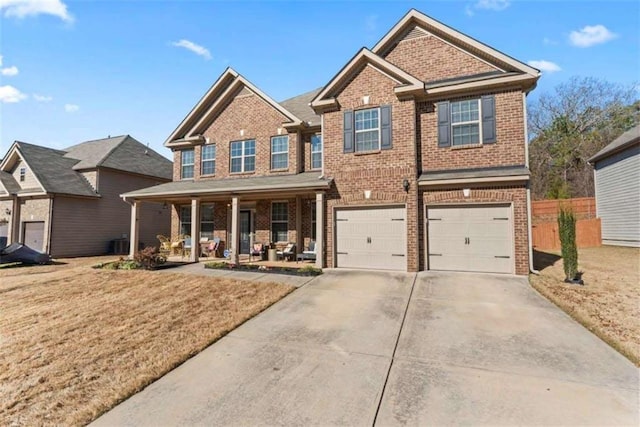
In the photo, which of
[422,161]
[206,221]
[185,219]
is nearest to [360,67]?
[422,161]

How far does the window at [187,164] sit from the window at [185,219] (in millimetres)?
1680

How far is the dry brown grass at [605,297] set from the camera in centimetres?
501

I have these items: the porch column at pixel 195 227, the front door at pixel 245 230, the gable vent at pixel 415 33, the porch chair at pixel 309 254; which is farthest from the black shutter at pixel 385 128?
the porch column at pixel 195 227

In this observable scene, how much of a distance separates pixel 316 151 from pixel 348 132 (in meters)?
2.94

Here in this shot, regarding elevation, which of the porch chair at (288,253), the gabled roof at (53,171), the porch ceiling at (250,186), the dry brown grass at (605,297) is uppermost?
the gabled roof at (53,171)

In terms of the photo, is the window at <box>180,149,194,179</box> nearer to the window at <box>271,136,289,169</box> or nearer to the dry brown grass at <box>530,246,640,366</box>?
the window at <box>271,136,289,169</box>

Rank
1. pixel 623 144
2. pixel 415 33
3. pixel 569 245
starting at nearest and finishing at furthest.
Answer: pixel 569 245 → pixel 415 33 → pixel 623 144

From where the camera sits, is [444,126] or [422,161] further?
[422,161]

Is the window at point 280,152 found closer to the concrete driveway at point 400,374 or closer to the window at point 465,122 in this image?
the window at point 465,122

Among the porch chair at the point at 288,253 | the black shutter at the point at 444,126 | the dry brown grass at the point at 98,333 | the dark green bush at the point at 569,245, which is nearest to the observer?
the dry brown grass at the point at 98,333

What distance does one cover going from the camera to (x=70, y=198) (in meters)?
17.4

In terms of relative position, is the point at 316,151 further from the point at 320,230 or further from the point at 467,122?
the point at 467,122

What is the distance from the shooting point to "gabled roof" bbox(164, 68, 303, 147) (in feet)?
47.8

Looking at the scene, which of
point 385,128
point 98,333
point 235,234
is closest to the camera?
point 98,333
